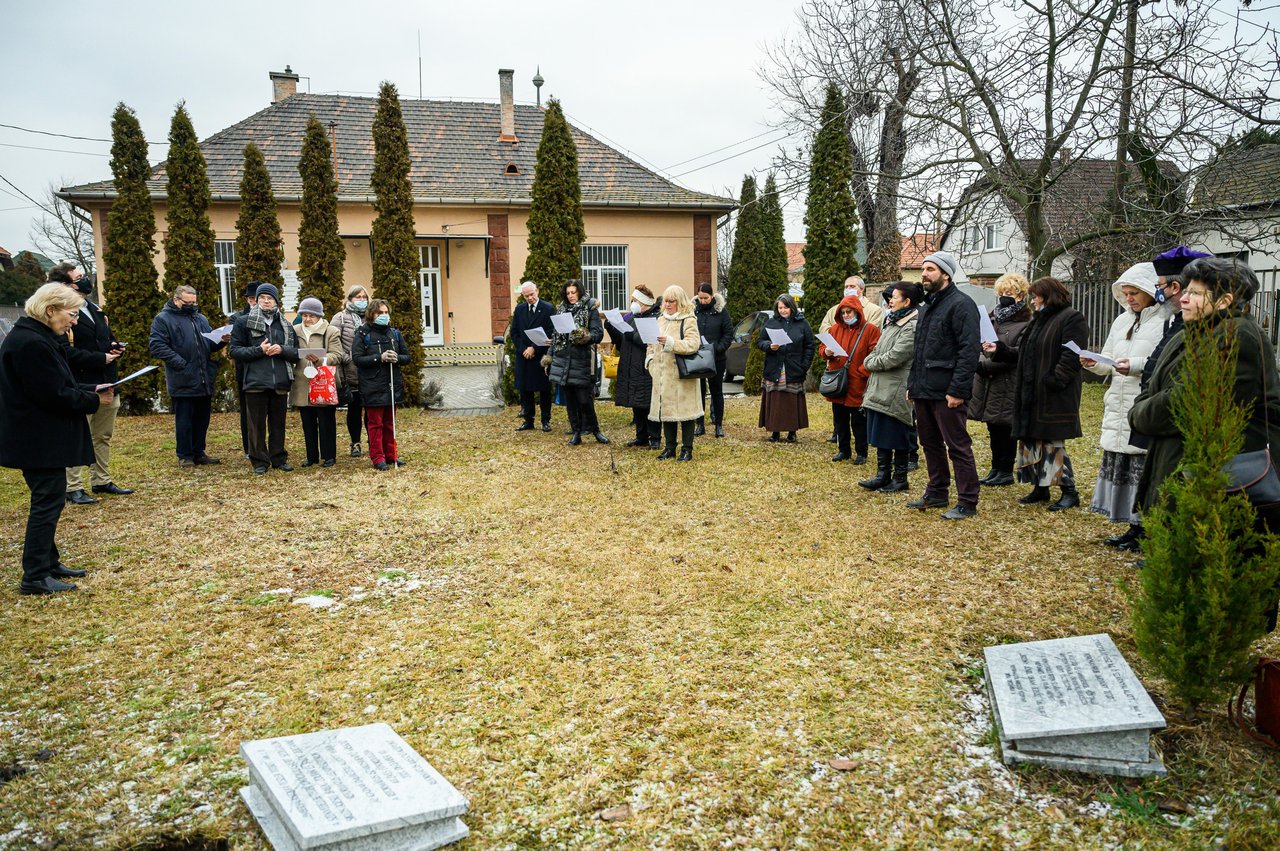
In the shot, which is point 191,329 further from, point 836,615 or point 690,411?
point 836,615

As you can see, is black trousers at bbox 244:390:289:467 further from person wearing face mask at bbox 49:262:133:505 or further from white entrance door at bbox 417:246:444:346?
white entrance door at bbox 417:246:444:346

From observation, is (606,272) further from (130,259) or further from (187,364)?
(187,364)

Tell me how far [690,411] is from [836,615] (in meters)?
4.50

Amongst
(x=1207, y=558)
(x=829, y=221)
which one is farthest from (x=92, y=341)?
(x=829, y=221)

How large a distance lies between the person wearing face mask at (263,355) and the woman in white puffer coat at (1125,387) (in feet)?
23.2

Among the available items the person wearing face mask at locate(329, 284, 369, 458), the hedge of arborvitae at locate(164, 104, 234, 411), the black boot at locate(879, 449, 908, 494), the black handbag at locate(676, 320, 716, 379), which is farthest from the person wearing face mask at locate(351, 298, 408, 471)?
the hedge of arborvitae at locate(164, 104, 234, 411)

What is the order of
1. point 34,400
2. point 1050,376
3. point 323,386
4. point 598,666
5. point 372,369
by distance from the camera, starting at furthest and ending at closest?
point 323,386 < point 372,369 < point 1050,376 < point 34,400 < point 598,666

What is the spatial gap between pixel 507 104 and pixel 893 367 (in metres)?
18.2

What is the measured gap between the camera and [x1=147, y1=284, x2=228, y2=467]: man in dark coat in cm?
877

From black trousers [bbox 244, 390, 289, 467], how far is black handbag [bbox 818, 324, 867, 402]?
18.2 ft

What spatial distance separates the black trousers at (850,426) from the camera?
896 centimetres

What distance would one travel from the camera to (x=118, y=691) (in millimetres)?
3857

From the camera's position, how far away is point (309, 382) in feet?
28.2

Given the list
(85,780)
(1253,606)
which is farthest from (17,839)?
(1253,606)
